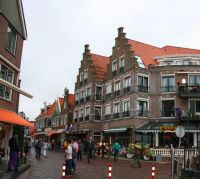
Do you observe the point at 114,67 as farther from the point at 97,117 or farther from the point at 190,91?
the point at 190,91

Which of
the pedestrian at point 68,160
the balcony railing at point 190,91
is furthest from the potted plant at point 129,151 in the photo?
the pedestrian at point 68,160

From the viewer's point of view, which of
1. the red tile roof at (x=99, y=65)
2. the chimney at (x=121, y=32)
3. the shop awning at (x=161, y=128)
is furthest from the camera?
the red tile roof at (x=99, y=65)

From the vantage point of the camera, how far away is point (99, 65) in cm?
5297

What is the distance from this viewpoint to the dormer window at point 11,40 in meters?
20.0

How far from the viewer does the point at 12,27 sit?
2033 centimetres

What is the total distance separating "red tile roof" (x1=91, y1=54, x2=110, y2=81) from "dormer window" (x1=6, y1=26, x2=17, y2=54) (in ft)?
97.5

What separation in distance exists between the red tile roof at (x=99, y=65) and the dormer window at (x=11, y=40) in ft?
97.5

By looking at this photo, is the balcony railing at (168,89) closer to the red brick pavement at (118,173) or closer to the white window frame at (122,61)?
the white window frame at (122,61)

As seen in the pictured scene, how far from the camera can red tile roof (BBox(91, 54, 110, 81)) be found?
51219 mm

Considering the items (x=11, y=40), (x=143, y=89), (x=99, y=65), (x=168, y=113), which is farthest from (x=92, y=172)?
(x=99, y=65)

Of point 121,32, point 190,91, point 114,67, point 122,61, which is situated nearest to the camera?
point 190,91

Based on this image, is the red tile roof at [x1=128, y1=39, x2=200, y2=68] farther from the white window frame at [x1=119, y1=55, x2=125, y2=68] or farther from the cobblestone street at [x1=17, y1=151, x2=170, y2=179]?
the cobblestone street at [x1=17, y1=151, x2=170, y2=179]

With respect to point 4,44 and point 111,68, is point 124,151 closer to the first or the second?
point 111,68

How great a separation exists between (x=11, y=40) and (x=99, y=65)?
32.9 metres
